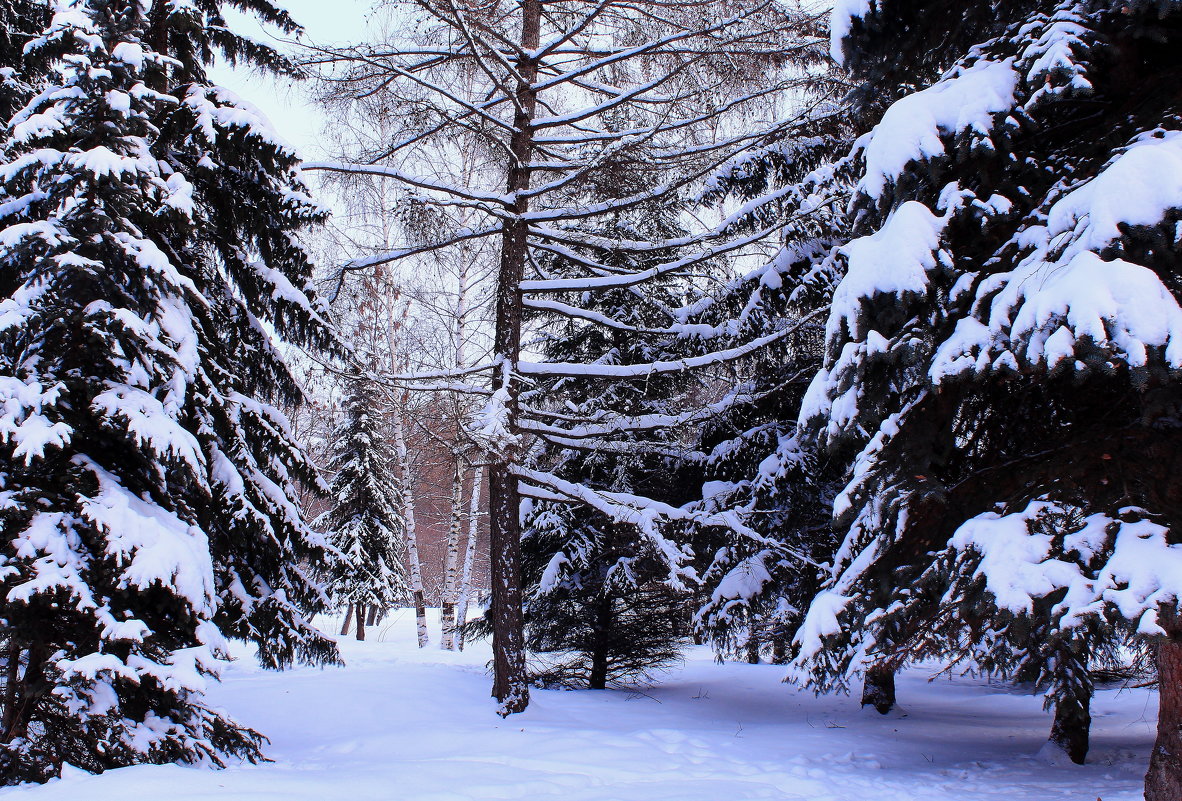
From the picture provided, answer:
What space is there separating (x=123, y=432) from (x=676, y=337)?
6.22 m

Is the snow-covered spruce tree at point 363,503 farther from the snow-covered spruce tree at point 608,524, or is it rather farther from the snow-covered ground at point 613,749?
the snow-covered spruce tree at point 608,524

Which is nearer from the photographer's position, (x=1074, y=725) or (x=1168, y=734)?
(x=1168, y=734)

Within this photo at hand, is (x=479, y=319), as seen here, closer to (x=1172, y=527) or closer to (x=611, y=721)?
(x=611, y=721)

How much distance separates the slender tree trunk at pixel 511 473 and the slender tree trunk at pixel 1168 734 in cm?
551

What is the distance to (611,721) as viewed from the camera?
8.00m

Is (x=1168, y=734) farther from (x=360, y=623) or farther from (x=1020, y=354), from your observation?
(x=360, y=623)

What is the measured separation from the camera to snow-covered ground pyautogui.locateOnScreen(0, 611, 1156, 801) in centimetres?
487

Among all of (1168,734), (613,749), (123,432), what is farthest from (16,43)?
(1168,734)

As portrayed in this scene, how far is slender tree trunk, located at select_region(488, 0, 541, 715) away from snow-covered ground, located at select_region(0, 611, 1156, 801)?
0.53 m

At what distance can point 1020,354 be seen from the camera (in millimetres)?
4086

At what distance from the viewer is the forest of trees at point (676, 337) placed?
433cm

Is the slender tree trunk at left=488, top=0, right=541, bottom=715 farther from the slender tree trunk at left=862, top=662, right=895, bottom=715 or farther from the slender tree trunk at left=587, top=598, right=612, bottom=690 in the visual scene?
the slender tree trunk at left=862, top=662, right=895, bottom=715

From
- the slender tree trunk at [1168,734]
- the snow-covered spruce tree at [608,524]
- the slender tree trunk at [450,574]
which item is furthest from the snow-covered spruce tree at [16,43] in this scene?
the slender tree trunk at [1168,734]

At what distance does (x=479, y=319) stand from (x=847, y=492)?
10302 mm
